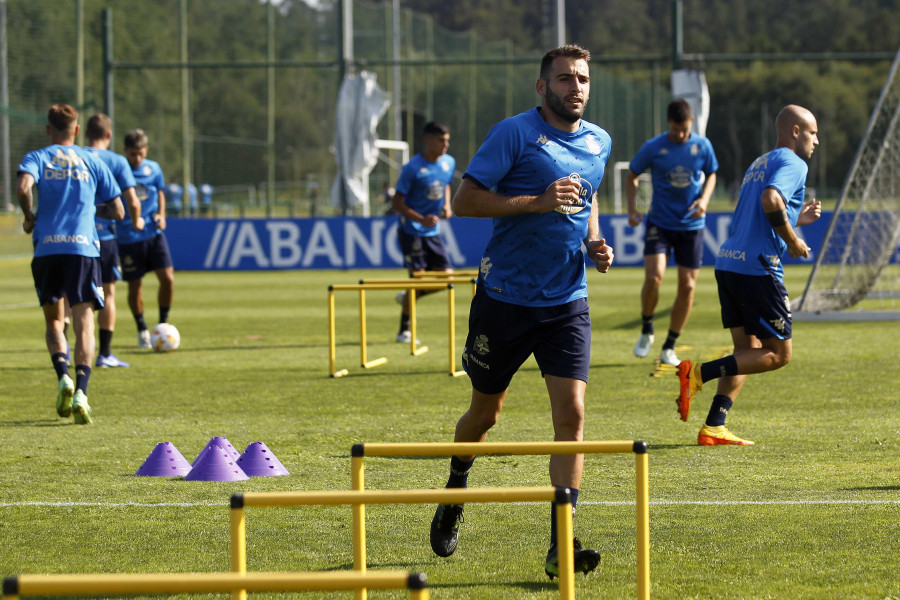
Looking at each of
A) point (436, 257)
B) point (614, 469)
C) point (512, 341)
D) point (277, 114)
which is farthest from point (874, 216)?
point (277, 114)

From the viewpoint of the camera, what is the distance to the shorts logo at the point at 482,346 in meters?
5.24

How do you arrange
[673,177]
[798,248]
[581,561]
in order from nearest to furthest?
1. [581,561]
2. [798,248]
3. [673,177]

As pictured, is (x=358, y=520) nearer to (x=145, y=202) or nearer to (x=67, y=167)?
(x=67, y=167)

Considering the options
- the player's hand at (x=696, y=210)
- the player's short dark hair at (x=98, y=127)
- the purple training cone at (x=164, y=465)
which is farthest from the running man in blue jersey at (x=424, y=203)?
the purple training cone at (x=164, y=465)

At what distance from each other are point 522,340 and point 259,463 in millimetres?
2264

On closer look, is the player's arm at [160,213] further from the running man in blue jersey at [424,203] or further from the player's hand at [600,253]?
the player's hand at [600,253]

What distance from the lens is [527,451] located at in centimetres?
397

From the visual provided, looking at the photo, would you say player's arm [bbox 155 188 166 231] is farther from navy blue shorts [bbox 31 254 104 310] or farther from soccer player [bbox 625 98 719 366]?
soccer player [bbox 625 98 719 366]

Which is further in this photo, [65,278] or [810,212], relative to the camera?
[65,278]

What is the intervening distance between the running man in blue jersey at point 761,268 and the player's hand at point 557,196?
2.57 meters

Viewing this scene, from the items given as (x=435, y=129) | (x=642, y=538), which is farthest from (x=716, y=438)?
(x=435, y=129)

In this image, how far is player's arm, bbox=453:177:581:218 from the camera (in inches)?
197

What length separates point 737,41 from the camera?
89188mm

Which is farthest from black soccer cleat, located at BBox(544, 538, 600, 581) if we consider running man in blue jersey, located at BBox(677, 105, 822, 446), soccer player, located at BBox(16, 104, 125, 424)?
soccer player, located at BBox(16, 104, 125, 424)
